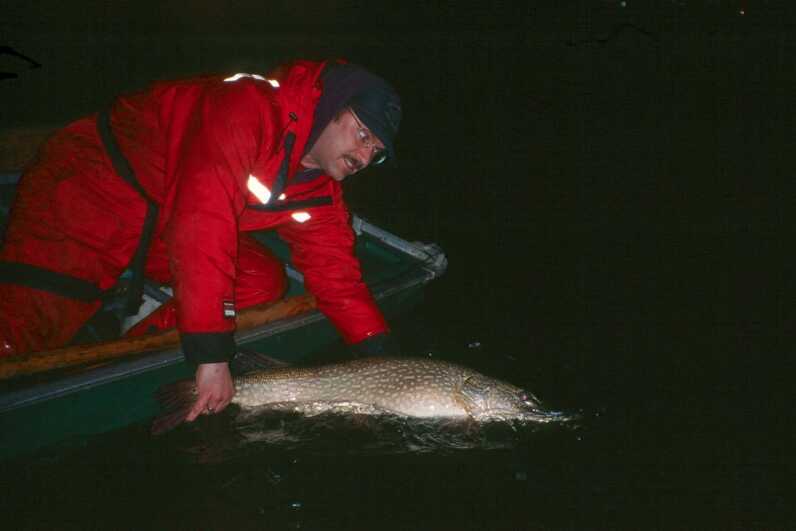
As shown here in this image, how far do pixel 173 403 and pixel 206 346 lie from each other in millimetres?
476

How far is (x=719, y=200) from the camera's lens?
30.3 ft

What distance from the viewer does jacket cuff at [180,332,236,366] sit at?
293cm

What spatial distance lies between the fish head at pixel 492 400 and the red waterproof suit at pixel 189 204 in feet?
2.51

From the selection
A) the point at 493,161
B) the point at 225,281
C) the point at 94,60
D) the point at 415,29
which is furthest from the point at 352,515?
the point at 415,29

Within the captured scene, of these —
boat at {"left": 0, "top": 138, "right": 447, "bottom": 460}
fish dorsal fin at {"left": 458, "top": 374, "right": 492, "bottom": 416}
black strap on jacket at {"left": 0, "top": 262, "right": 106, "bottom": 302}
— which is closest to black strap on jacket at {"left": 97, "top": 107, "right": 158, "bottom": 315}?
black strap on jacket at {"left": 0, "top": 262, "right": 106, "bottom": 302}

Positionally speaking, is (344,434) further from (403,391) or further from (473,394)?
(473,394)

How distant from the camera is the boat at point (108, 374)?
306 centimetres

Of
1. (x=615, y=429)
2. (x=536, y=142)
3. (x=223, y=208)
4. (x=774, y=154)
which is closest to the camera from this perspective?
(x=223, y=208)

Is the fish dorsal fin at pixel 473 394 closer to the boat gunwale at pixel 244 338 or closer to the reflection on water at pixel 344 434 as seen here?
the reflection on water at pixel 344 434

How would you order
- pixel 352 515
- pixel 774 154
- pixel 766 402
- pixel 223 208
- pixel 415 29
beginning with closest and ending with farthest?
pixel 223 208 < pixel 352 515 < pixel 766 402 < pixel 774 154 < pixel 415 29

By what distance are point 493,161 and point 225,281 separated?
9555 mm

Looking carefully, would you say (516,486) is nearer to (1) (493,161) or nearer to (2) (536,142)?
(1) (493,161)

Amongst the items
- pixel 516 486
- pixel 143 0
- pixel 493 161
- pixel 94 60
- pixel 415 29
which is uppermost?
pixel 143 0

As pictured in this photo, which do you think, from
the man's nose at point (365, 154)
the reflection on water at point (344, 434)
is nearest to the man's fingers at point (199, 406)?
the reflection on water at point (344, 434)
